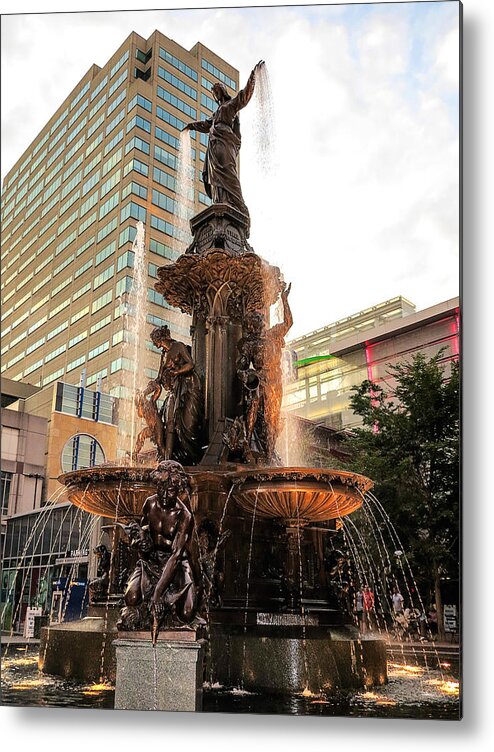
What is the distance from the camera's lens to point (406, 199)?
8.41 m

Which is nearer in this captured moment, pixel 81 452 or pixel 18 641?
pixel 18 641

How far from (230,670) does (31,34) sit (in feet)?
19.8

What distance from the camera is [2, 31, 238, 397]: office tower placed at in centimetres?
3444

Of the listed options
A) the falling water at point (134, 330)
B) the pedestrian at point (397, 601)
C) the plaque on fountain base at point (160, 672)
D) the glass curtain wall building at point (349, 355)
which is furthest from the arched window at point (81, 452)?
the plaque on fountain base at point (160, 672)

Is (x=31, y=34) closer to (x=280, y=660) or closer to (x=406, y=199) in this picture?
(x=406, y=199)

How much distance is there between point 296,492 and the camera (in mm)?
6371

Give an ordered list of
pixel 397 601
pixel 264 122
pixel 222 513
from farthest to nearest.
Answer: pixel 397 601 → pixel 264 122 → pixel 222 513

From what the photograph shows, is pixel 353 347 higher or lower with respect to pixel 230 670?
higher

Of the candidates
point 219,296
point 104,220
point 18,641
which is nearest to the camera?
point 219,296

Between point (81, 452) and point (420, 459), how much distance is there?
2200 centimetres

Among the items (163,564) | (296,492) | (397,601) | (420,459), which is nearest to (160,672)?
(163,564)

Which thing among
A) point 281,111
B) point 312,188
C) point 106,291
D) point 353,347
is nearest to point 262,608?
point 281,111

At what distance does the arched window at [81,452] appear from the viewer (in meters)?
30.2

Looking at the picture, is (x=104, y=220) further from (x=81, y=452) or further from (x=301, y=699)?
(x=301, y=699)
